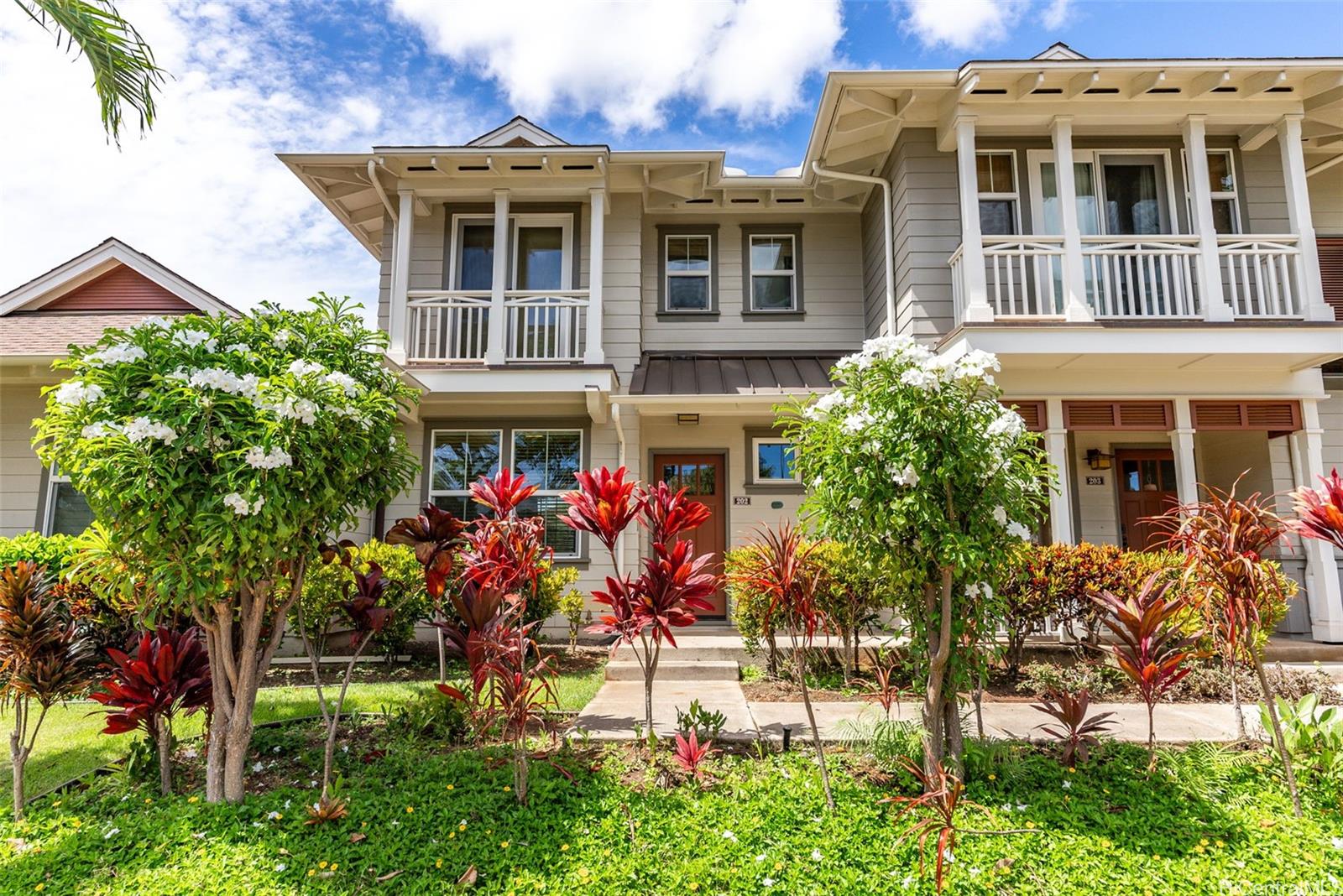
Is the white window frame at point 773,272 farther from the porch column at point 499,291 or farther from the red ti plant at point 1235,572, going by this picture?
the red ti plant at point 1235,572

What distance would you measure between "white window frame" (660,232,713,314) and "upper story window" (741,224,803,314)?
0.50 meters

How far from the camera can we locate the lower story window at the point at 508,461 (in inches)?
342

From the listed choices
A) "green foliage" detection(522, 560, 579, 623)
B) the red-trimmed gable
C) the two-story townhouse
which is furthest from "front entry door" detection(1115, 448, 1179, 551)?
the red-trimmed gable

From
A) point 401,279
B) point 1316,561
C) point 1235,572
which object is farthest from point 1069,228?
point 401,279

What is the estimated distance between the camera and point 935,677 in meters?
3.61

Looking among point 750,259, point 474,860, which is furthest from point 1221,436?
point 474,860

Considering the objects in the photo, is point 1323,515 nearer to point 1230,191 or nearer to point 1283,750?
point 1283,750

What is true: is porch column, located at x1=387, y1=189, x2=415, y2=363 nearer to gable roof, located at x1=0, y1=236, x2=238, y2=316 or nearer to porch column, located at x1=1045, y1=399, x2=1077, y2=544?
gable roof, located at x1=0, y1=236, x2=238, y2=316

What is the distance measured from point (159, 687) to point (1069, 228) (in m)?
9.13

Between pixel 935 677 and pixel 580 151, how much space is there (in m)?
7.39

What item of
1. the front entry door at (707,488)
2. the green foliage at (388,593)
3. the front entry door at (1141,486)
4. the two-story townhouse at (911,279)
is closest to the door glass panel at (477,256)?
the two-story townhouse at (911,279)

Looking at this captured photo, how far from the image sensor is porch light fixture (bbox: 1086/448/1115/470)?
31.1ft

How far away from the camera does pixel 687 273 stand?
989 centimetres

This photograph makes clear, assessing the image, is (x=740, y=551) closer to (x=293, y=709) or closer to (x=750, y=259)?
(x=293, y=709)
